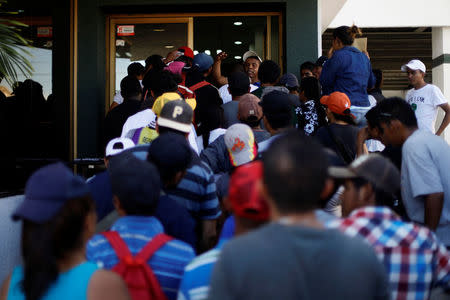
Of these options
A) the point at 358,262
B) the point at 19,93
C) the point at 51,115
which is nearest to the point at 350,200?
the point at 358,262

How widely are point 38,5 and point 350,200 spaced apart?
6521 millimetres

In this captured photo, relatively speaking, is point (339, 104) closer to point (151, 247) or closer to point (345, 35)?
point (345, 35)

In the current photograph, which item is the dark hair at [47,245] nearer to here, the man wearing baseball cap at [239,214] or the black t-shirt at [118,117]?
the man wearing baseball cap at [239,214]

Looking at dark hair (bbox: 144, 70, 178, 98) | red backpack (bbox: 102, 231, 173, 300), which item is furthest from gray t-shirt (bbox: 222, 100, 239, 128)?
red backpack (bbox: 102, 231, 173, 300)

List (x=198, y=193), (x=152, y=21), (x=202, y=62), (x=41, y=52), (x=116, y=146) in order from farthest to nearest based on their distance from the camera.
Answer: (x=152, y=21) < (x=41, y=52) < (x=202, y=62) < (x=116, y=146) < (x=198, y=193)

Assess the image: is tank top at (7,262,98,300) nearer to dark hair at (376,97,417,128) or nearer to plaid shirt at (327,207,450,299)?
plaid shirt at (327,207,450,299)

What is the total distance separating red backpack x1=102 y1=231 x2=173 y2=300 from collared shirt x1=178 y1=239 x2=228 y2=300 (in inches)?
5.3

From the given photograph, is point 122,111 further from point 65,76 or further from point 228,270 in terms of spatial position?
point 228,270

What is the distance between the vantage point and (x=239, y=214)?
7.38ft

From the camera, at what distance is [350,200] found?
2.73 m

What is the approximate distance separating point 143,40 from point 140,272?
773cm

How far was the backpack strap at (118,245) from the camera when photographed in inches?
99.0

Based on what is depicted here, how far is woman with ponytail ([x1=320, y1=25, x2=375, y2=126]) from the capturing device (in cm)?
621

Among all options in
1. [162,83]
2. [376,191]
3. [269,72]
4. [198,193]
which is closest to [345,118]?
[269,72]
